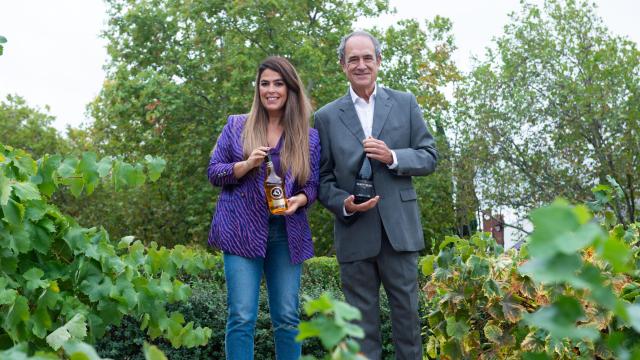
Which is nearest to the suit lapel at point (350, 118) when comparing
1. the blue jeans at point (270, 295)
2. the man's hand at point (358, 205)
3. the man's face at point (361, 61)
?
the man's face at point (361, 61)

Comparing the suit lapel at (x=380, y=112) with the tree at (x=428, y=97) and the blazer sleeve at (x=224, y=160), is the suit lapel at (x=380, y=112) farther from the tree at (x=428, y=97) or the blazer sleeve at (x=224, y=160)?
the tree at (x=428, y=97)

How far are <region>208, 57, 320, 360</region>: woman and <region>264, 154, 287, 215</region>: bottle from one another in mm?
37

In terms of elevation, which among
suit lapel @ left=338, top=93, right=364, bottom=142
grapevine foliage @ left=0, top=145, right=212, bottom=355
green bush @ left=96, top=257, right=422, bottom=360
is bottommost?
green bush @ left=96, top=257, right=422, bottom=360

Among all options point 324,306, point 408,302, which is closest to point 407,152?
point 408,302

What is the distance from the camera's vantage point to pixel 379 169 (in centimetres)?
443

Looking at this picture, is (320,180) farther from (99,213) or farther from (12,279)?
(99,213)

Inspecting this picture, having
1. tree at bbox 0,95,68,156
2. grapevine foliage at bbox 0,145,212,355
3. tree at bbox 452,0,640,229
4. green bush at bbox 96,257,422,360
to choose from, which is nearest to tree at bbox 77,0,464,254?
tree at bbox 452,0,640,229

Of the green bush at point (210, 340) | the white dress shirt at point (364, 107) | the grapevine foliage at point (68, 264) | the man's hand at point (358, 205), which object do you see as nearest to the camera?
the grapevine foliage at point (68, 264)

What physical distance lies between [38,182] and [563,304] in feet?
6.96

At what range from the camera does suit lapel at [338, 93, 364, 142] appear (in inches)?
177

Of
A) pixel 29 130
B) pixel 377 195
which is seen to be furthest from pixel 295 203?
pixel 29 130

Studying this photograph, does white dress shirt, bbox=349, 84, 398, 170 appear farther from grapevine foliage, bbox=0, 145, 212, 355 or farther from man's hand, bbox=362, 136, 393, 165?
grapevine foliage, bbox=0, 145, 212, 355

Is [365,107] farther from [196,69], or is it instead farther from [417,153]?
[196,69]

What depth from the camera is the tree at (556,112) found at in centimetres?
1302
